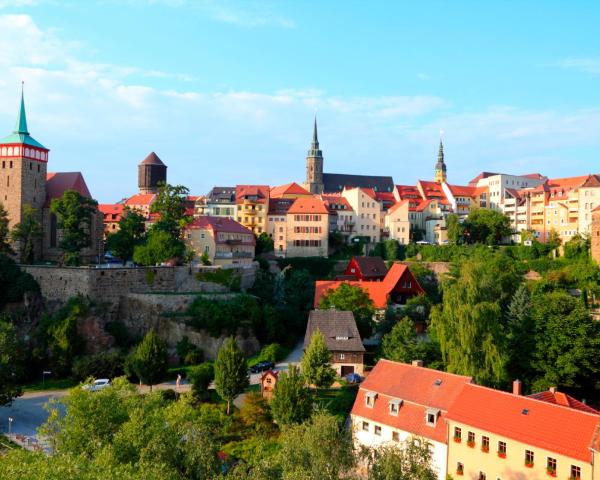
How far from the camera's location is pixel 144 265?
59094mm

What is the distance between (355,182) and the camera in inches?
4478

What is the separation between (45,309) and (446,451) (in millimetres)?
36597

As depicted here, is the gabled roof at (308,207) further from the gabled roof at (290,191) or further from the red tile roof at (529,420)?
the red tile roof at (529,420)

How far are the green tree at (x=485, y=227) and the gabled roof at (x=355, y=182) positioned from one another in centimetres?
3190

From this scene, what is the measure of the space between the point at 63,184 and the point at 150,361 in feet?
92.0

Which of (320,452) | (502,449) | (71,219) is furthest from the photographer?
(71,219)

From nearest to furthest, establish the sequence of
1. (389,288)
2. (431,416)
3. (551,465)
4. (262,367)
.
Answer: (551,465) < (431,416) < (262,367) < (389,288)

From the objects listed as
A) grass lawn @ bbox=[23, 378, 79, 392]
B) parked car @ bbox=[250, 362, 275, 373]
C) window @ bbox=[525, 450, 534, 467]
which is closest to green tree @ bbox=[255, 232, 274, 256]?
parked car @ bbox=[250, 362, 275, 373]

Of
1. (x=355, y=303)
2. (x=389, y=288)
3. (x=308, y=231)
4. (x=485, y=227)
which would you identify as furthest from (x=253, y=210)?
(x=355, y=303)

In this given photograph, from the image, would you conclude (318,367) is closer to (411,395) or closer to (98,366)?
(411,395)

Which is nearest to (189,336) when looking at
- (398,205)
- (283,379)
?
(283,379)

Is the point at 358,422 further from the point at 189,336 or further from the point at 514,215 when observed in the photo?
the point at 514,215

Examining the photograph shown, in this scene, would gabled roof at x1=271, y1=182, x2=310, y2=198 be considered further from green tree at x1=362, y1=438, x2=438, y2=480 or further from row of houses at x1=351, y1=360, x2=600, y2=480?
green tree at x1=362, y1=438, x2=438, y2=480

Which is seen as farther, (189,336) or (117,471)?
(189,336)
